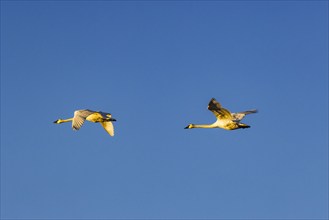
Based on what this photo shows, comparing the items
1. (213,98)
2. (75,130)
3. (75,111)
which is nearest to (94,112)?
(75,111)

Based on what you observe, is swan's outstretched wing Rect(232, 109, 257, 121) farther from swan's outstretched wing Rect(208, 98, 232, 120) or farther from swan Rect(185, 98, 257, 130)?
swan's outstretched wing Rect(208, 98, 232, 120)

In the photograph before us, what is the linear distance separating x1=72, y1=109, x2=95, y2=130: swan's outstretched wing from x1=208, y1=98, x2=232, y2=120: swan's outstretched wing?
884cm

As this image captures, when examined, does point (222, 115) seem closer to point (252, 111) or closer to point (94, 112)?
point (252, 111)

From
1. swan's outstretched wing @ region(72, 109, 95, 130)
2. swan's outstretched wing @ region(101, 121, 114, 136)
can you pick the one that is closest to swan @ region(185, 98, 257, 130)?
swan's outstretched wing @ region(72, 109, 95, 130)

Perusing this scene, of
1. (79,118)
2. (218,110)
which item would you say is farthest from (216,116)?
(79,118)

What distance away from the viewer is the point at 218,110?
58062 mm

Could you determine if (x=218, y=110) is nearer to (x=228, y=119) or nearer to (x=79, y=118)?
(x=228, y=119)

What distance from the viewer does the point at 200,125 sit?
65.6m

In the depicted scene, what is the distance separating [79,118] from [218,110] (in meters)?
9.64

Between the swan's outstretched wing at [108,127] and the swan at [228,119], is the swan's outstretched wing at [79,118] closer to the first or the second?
the swan's outstretched wing at [108,127]

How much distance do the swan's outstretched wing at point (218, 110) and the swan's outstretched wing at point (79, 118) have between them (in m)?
8.84

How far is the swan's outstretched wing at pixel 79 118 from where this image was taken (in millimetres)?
56884

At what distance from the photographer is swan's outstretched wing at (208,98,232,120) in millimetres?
55578

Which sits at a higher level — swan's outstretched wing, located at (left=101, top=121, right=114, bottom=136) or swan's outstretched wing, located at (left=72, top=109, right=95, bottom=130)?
swan's outstretched wing, located at (left=101, top=121, right=114, bottom=136)
